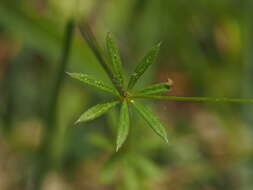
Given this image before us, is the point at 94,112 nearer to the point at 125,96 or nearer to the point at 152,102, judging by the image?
the point at 125,96

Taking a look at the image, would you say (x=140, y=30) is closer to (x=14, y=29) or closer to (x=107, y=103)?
(x=14, y=29)

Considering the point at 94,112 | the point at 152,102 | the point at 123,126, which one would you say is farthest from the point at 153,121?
the point at 152,102

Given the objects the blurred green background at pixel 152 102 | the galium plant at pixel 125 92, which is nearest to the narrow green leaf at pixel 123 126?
the galium plant at pixel 125 92

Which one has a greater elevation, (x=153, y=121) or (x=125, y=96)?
(x=125, y=96)

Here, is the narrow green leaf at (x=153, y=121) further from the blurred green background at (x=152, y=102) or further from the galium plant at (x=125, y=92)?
the blurred green background at (x=152, y=102)

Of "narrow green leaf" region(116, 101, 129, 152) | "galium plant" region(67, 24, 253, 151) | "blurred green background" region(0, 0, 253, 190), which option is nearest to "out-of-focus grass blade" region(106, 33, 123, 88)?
"galium plant" region(67, 24, 253, 151)

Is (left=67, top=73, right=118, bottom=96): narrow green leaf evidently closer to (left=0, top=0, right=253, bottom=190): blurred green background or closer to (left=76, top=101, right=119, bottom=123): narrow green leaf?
(left=76, top=101, right=119, bottom=123): narrow green leaf
